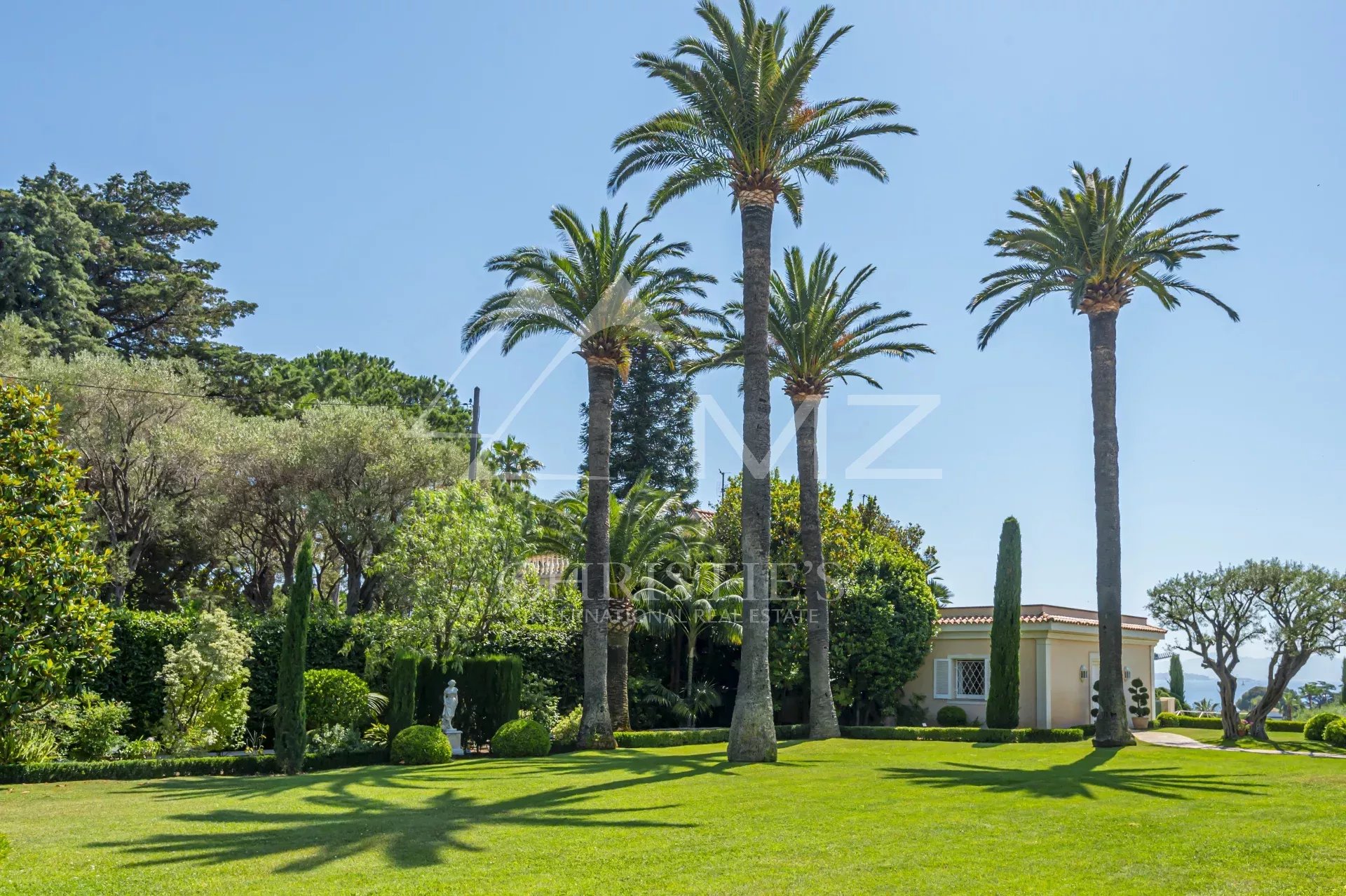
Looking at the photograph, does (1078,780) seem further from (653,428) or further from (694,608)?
(653,428)

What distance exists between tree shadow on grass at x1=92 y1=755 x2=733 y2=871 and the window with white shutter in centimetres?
1759

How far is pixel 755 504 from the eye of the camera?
22.8m

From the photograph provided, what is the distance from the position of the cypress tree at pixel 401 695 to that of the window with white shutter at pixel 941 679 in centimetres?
1983

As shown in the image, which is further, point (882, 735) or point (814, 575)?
point (882, 735)

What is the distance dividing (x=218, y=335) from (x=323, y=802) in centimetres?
3234

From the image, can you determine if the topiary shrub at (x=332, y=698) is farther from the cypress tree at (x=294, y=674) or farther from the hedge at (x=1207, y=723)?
the hedge at (x=1207, y=723)

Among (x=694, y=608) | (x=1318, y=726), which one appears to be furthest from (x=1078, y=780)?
(x=1318, y=726)

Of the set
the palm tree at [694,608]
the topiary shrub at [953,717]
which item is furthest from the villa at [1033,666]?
the palm tree at [694,608]

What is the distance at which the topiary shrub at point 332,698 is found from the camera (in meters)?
22.0

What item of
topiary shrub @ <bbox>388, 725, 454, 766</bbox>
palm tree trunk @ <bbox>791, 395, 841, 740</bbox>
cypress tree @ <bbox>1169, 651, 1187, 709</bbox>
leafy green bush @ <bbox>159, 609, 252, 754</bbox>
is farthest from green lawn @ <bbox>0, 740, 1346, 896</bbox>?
cypress tree @ <bbox>1169, 651, 1187, 709</bbox>

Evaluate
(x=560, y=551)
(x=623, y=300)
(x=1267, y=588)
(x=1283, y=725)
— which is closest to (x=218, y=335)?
(x=560, y=551)

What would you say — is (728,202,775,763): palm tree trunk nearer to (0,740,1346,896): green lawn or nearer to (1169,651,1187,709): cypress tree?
(0,740,1346,896): green lawn

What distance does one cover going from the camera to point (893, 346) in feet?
99.6

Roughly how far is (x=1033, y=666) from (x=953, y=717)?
3553mm
